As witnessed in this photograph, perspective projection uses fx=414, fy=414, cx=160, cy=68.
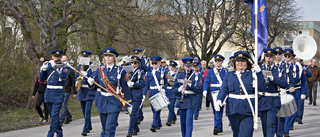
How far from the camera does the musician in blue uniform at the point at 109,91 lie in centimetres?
763

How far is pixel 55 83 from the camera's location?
9.09m

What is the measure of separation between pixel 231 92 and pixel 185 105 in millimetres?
2008

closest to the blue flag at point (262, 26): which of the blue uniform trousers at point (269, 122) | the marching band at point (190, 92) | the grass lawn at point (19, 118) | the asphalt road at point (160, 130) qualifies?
the marching band at point (190, 92)

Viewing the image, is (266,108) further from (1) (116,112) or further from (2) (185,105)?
(1) (116,112)

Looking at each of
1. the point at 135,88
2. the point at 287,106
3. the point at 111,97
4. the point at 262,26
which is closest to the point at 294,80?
the point at 287,106

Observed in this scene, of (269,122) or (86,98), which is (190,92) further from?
(86,98)

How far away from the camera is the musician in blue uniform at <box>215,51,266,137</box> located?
6.61m

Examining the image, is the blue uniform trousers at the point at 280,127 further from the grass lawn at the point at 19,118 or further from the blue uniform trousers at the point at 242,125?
the grass lawn at the point at 19,118

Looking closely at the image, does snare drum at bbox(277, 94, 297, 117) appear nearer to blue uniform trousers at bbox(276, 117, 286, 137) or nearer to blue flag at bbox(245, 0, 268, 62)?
blue uniform trousers at bbox(276, 117, 286, 137)

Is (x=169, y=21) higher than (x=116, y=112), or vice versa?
(x=169, y=21)

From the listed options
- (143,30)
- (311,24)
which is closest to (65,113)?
(143,30)

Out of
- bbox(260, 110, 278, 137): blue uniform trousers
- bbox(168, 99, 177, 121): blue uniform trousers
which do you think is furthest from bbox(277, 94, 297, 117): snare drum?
bbox(168, 99, 177, 121): blue uniform trousers

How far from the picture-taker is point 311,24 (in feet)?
309

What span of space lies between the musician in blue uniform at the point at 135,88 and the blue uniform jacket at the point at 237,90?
11.6 feet
